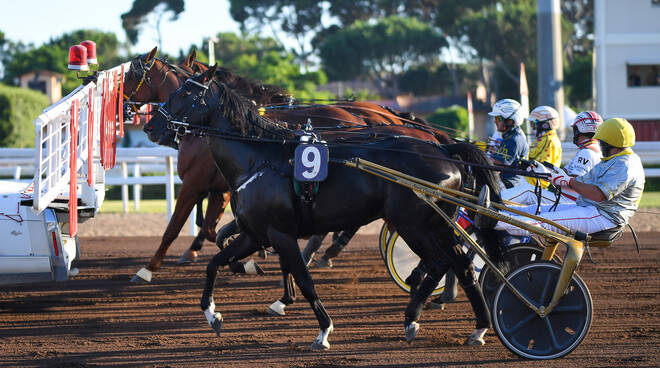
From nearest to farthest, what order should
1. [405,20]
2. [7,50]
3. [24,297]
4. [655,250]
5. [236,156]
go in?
[236,156]
[24,297]
[655,250]
[405,20]
[7,50]

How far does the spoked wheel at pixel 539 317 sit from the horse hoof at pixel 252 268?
3573mm

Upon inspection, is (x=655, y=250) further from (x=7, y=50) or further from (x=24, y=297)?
(x=7, y=50)

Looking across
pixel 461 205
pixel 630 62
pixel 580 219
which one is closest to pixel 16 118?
pixel 630 62

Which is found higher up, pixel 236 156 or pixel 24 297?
pixel 236 156

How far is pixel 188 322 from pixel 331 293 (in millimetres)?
1590

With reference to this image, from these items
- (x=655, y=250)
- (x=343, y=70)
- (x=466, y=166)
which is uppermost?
(x=343, y=70)

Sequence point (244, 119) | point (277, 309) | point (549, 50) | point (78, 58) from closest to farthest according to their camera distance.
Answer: point (244, 119), point (277, 309), point (78, 58), point (549, 50)

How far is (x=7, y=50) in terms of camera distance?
232 ft

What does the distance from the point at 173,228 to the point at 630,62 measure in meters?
27.7

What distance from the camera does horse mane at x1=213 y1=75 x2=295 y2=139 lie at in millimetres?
5730

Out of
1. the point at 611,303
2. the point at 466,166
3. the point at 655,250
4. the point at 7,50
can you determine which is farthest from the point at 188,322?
the point at 7,50

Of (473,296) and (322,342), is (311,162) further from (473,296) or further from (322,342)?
(473,296)

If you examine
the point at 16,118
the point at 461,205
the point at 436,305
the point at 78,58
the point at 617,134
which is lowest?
the point at 436,305

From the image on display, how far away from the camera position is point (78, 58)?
682 centimetres
